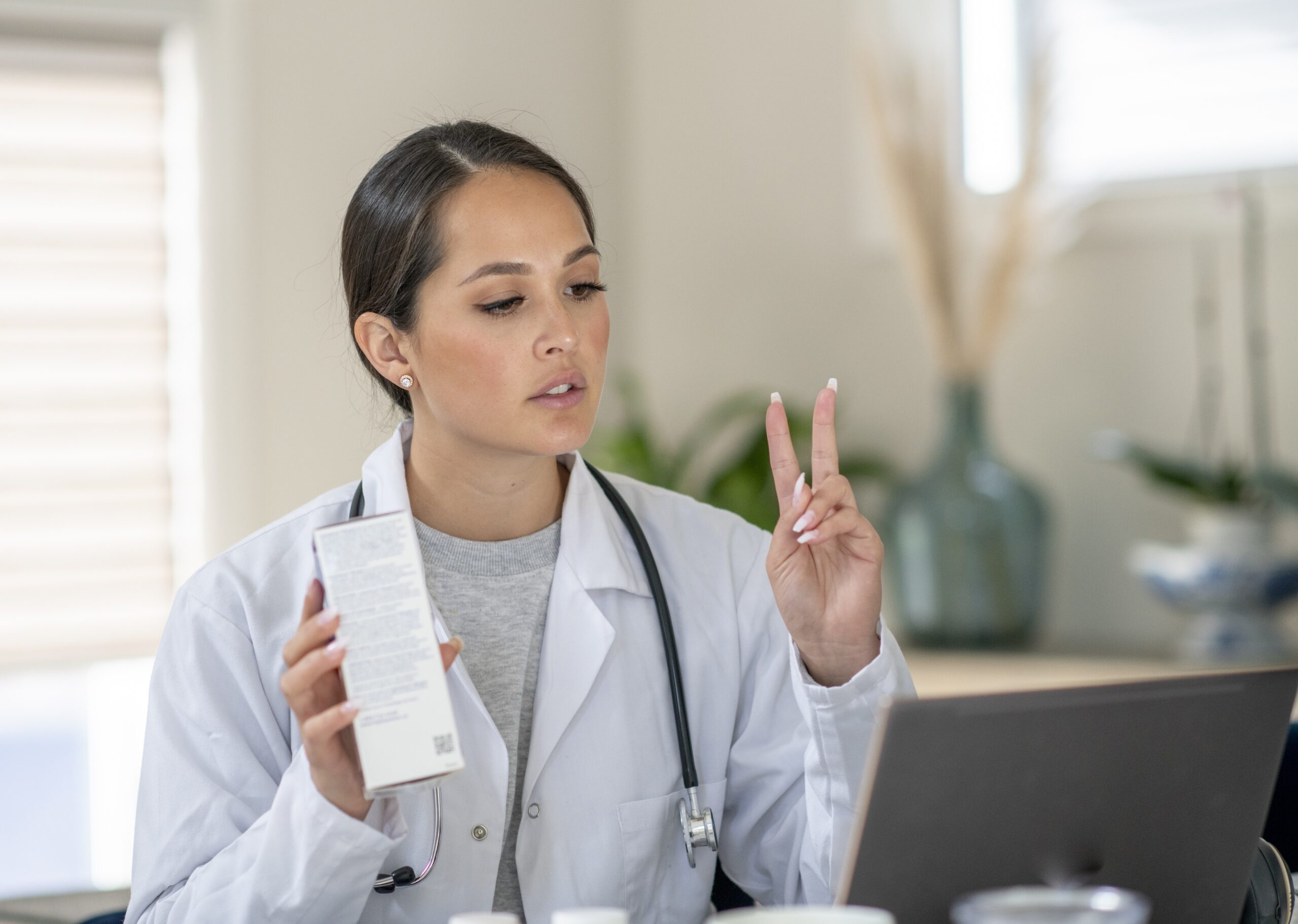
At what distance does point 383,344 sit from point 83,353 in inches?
73.2

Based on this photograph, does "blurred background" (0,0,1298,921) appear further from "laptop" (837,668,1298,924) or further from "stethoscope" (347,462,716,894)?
"laptop" (837,668,1298,924)

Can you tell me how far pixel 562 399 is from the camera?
4.63 ft

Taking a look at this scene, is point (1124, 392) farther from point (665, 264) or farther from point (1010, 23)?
point (665, 264)

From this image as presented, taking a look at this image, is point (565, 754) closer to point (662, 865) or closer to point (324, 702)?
point (662, 865)

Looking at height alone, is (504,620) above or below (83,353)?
below

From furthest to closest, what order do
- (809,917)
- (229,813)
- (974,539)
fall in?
(974,539) < (229,813) < (809,917)

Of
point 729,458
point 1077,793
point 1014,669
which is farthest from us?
point 729,458

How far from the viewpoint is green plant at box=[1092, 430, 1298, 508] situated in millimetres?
2656

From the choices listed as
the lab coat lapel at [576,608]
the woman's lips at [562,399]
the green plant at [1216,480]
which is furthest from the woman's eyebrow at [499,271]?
the green plant at [1216,480]

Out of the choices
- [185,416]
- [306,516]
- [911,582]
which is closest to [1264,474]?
[911,582]

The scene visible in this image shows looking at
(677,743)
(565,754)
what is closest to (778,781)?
(677,743)

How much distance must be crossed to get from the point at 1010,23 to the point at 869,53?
1.21 ft

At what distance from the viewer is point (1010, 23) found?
3354 mm

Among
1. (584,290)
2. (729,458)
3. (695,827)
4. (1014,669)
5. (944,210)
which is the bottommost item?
(1014,669)
